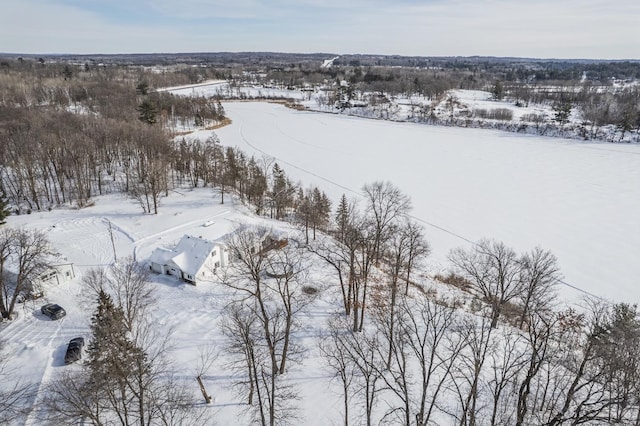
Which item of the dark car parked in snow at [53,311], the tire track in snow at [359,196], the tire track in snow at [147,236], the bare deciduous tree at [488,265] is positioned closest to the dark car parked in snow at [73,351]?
the dark car parked in snow at [53,311]

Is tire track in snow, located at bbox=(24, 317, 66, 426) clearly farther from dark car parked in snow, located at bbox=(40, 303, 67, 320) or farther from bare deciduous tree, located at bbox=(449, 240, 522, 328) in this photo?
bare deciduous tree, located at bbox=(449, 240, 522, 328)

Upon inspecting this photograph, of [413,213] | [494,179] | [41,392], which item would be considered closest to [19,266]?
[41,392]

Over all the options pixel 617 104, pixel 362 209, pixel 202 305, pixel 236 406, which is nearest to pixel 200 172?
pixel 362 209

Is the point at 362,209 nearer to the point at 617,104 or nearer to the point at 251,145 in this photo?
the point at 251,145

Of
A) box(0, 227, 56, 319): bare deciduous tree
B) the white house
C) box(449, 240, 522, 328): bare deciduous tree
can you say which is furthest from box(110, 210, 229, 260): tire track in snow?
box(449, 240, 522, 328): bare deciduous tree

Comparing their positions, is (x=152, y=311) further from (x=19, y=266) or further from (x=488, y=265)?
(x=488, y=265)
